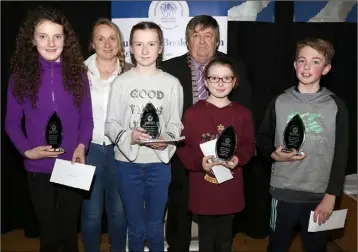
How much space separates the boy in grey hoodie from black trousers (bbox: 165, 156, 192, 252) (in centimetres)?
54

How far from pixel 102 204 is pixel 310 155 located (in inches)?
47.4

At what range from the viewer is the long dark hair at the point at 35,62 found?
2.07 metres

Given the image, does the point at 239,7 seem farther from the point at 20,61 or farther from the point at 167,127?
the point at 20,61

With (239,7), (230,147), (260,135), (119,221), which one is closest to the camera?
(230,147)

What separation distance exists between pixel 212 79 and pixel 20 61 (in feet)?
3.27

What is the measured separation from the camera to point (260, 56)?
10.6 feet

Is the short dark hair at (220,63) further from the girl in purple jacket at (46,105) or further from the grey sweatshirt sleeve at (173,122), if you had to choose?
the girl in purple jacket at (46,105)

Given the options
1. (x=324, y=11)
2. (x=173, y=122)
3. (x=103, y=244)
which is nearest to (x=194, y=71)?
(x=173, y=122)

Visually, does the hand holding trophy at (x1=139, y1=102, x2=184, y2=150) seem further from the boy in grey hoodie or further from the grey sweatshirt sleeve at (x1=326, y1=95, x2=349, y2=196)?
the grey sweatshirt sleeve at (x1=326, y1=95, x2=349, y2=196)

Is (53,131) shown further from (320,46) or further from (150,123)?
(320,46)

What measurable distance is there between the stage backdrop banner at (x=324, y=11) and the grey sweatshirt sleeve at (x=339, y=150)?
132 cm

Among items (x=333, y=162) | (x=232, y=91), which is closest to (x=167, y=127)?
(x=232, y=91)

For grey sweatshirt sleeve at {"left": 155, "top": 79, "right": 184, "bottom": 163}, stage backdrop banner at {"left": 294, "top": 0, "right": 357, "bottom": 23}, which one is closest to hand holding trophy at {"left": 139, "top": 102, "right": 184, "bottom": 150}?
grey sweatshirt sleeve at {"left": 155, "top": 79, "right": 184, "bottom": 163}

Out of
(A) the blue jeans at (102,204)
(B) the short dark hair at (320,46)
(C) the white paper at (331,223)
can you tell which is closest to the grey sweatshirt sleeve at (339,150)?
(C) the white paper at (331,223)
